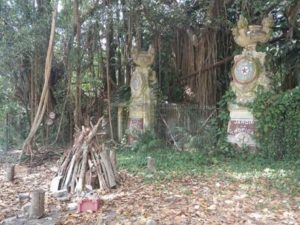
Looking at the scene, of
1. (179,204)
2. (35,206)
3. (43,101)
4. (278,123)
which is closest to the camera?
(35,206)

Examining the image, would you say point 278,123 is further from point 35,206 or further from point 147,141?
point 35,206

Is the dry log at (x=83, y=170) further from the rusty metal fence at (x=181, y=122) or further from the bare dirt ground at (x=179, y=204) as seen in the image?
the rusty metal fence at (x=181, y=122)

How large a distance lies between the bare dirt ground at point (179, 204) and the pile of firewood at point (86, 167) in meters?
0.22

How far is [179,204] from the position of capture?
4414 millimetres

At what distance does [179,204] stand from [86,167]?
1.49 m

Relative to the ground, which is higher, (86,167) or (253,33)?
(253,33)

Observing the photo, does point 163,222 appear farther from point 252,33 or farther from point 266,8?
point 266,8

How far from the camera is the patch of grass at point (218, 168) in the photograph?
5418 millimetres

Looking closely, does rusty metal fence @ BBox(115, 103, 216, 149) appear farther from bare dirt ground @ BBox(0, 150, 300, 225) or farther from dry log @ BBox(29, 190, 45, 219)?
dry log @ BBox(29, 190, 45, 219)

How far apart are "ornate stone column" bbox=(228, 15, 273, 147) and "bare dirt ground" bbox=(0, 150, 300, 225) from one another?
79.7 inches

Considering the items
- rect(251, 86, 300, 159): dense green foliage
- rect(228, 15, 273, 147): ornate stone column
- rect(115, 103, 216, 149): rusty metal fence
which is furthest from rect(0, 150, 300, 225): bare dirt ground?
rect(115, 103, 216, 149): rusty metal fence

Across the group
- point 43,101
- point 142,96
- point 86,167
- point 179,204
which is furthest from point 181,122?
point 179,204

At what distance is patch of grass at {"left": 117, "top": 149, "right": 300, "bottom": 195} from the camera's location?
17.8ft

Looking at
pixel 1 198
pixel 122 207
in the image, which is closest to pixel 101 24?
pixel 1 198
